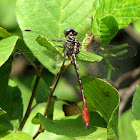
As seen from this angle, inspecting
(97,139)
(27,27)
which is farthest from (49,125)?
(27,27)

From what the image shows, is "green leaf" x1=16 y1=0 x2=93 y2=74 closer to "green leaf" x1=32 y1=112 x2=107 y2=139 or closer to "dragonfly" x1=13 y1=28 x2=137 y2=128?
"dragonfly" x1=13 y1=28 x2=137 y2=128

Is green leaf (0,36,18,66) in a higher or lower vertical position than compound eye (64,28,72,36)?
higher

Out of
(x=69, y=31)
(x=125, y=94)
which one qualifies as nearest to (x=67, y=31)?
(x=69, y=31)

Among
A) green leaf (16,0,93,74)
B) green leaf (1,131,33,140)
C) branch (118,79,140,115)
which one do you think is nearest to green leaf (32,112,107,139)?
green leaf (1,131,33,140)

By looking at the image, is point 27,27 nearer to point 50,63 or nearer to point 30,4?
point 30,4

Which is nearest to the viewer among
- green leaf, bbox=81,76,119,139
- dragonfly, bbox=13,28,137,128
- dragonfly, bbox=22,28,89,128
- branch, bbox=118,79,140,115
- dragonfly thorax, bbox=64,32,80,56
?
green leaf, bbox=81,76,119,139

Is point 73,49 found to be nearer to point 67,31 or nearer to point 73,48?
point 73,48
